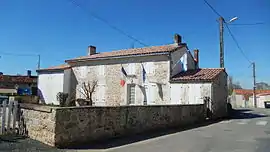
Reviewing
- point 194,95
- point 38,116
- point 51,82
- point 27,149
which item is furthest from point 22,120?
point 51,82

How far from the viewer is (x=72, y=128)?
779 cm

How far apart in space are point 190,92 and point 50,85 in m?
15.8

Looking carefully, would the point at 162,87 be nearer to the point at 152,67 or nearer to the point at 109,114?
the point at 152,67

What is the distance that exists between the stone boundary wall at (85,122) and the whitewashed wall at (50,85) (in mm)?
17327

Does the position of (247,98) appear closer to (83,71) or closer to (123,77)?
(123,77)

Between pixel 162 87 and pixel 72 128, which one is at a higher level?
pixel 162 87

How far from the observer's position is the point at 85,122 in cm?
820

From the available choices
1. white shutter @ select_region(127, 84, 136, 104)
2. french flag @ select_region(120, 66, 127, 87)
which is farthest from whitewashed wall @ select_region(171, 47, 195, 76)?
french flag @ select_region(120, 66, 127, 87)

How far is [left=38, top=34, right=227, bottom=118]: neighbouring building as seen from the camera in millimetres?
19289

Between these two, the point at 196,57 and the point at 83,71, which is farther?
the point at 196,57

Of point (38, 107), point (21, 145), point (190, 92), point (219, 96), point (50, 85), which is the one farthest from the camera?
point (50, 85)

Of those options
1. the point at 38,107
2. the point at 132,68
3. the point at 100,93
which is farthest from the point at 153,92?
the point at 38,107

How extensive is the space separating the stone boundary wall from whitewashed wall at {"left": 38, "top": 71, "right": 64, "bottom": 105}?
17327mm

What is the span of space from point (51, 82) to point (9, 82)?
88.5 ft
